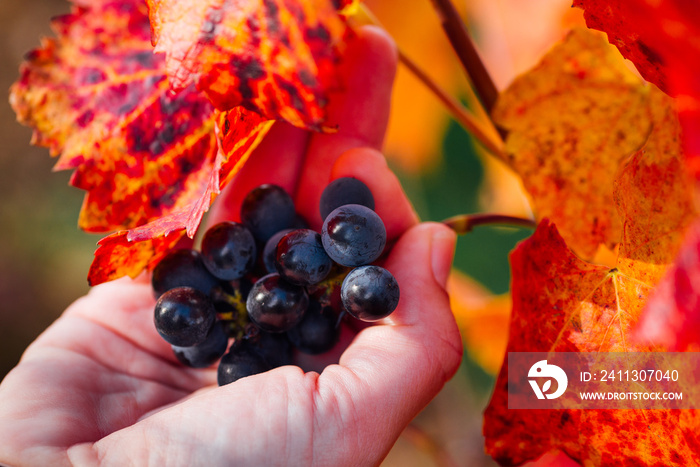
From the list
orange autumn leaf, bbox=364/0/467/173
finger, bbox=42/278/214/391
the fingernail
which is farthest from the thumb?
orange autumn leaf, bbox=364/0/467/173

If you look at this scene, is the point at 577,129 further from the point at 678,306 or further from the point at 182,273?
the point at 182,273

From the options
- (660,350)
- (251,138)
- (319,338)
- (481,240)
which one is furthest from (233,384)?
(481,240)

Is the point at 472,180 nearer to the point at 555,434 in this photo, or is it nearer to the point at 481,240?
the point at 481,240

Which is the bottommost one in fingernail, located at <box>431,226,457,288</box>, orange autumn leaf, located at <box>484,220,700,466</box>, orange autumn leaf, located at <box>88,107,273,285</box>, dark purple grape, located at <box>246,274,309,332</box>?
orange autumn leaf, located at <box>484,220,700,466</box>

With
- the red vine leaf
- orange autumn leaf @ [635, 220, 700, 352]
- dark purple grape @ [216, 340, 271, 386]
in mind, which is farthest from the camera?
dark purple grape @ [216, 340, 271, 386]

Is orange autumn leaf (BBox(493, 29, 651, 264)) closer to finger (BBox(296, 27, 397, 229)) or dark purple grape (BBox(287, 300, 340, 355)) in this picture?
finger (BBox(296, 27, 397, 229))

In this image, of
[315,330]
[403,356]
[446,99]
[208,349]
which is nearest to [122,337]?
[208,349]

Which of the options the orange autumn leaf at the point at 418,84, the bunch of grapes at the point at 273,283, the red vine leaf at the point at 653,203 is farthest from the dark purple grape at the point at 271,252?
the orange autumn leaf at the point at 418,84

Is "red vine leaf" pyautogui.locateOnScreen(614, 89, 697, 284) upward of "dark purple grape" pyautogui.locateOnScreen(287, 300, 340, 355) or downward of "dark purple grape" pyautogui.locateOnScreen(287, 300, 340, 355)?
upward
